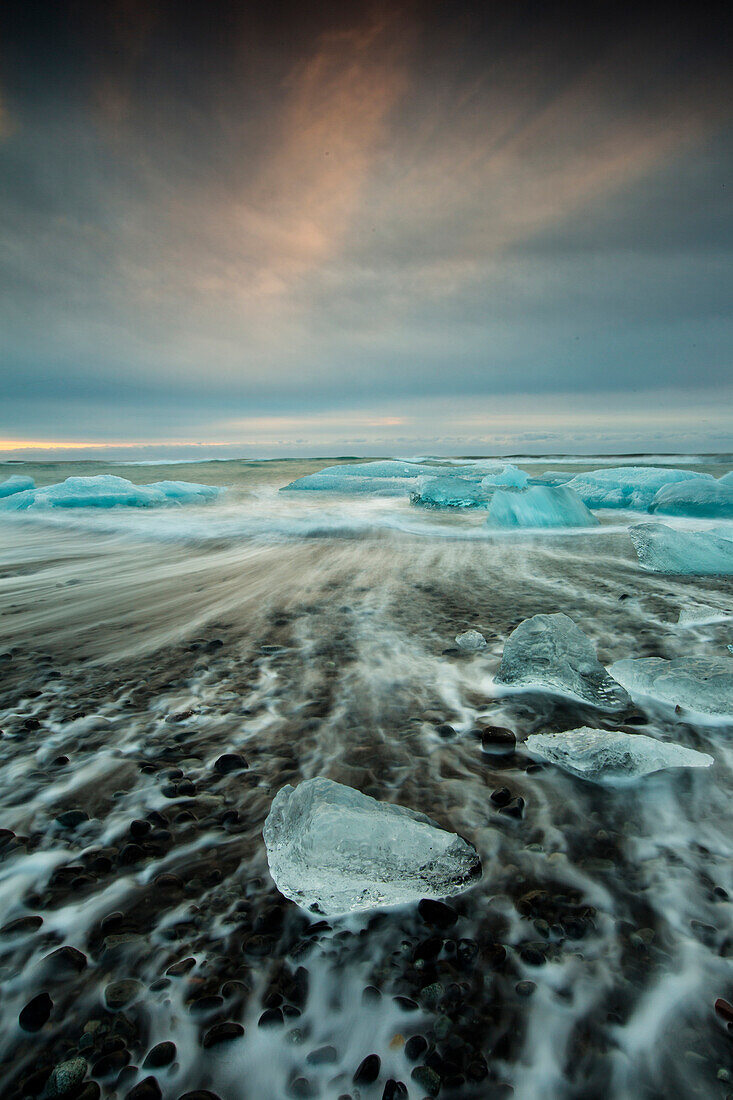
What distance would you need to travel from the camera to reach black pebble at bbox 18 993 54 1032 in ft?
3.32

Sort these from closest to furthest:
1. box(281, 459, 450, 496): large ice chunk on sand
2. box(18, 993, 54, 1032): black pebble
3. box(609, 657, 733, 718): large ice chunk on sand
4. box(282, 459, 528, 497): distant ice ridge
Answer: box(18, 993, 54, 1032): black pebble, box(609, 657, 733, 718): large ice chunk on sand, box(282, 459, 528, 497): distant ice ridge, box(281, 459, 450, 496): large ice chunk on sand

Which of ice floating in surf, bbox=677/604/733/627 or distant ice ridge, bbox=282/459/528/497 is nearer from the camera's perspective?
ice floating in surf, bbox=677/604/733/627

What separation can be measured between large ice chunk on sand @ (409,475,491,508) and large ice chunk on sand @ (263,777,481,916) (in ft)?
33.4

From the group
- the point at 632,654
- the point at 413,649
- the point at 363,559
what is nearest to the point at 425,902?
the point at 413,649

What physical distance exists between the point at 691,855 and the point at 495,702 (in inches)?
38.4

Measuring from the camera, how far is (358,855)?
Answer: 4.58 ft

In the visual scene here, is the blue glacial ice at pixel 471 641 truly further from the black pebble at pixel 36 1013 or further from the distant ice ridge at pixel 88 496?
the distant ice ridge at pixel 88 496

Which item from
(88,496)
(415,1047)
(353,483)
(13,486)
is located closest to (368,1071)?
(415,1047)

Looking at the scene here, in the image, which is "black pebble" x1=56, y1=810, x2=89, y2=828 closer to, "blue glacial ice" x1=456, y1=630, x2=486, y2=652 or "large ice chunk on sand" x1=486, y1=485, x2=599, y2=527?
"blue glacial ice" x1=456, y1=630, x2=486, y2=652

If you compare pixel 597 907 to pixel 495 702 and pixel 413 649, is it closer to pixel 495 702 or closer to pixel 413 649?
pixel 495 702

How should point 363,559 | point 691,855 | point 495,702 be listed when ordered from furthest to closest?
point 363,559 → point 495,702 → point 691,855

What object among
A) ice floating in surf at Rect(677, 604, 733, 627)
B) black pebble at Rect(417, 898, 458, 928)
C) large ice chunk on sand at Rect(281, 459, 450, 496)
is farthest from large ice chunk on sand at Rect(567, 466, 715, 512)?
black pebble at Rect(417, 898, 458, 928)

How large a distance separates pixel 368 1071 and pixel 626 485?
1315 centimetres

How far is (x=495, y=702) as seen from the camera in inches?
92.0
